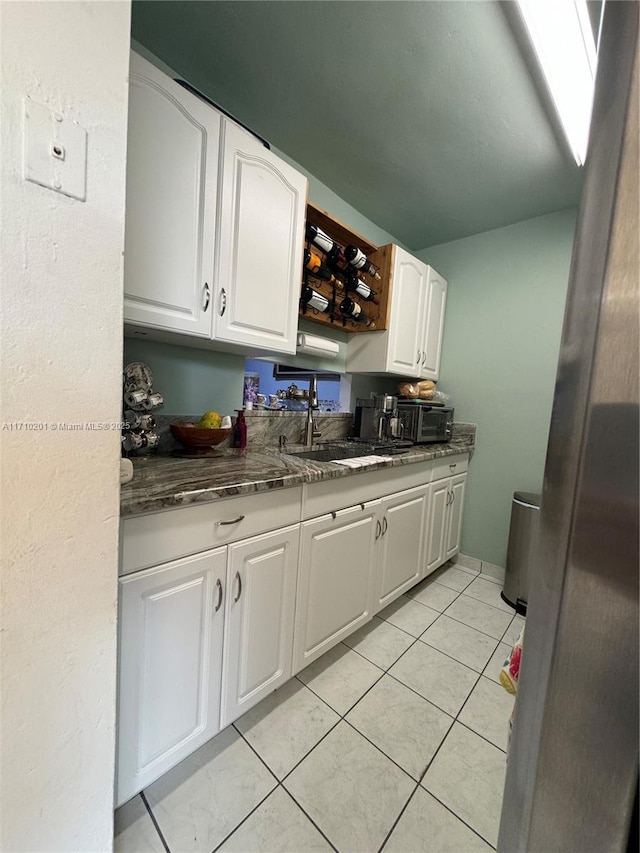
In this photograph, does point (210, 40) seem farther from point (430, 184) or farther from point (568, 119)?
point (568, 119)

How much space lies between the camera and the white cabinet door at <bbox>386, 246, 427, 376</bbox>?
6.92 ft

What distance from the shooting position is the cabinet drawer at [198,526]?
0.83 m

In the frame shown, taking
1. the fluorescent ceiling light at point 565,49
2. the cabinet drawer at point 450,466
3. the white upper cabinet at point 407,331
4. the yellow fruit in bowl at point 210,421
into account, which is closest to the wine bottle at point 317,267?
the white upper cabinet at point 407,331

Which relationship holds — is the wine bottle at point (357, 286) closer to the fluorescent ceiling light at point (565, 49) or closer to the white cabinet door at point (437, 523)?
the fluorescent ceiling light at point (565, 49)

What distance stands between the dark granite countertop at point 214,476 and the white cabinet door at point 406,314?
2.82 ft

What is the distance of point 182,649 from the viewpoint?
95cm

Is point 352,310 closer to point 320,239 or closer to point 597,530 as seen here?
point 320,239

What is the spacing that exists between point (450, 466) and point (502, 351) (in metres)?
0.92

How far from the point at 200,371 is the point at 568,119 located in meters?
1.95

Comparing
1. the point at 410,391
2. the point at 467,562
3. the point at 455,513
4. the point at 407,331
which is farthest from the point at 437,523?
the point at 407,331

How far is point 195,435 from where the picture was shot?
4.35ft

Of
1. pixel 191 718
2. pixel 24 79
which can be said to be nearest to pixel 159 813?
pixel 191 718

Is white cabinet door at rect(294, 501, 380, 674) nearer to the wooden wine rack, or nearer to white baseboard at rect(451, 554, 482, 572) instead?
the wooden wine rack

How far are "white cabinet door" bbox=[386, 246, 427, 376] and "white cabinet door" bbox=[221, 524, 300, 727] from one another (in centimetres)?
140
